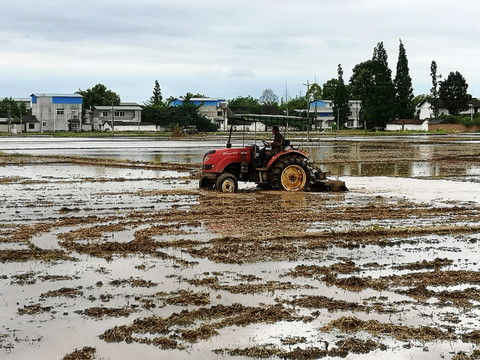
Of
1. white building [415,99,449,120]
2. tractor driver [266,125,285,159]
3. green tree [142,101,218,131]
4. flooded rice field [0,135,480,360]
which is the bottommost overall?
flooded rice field [0,135,480,360]

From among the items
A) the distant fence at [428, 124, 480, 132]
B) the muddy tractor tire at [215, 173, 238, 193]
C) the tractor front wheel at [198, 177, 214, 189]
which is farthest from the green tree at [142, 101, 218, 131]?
the muddy tractor tire at [215, 173, 238, 193]

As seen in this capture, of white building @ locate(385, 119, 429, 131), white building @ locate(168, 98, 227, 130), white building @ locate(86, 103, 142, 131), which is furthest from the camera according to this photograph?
white building @ locate(168, 98, 227, 130)

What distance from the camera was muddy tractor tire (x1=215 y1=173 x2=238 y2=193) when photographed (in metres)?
18.8

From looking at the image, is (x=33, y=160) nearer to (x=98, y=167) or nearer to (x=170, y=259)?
(x=98, y=167)

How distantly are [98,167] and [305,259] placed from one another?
21.4 metres

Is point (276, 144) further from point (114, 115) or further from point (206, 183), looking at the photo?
point (114, 115)

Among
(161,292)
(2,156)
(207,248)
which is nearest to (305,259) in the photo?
(207,248)

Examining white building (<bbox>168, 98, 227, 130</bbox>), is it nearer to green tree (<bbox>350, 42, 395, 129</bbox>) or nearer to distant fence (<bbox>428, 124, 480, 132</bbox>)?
green tree (<bbox>350, 42, 395, 129</bbox>)

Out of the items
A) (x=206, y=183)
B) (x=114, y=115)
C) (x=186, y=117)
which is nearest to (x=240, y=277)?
(x=206, y=183)

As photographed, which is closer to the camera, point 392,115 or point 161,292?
point 161,292

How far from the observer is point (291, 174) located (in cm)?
1895

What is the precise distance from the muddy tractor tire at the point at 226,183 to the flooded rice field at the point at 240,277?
1.37 metres

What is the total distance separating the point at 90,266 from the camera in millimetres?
9633

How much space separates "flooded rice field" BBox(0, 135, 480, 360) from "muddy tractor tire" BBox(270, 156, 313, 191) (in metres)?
1.03
